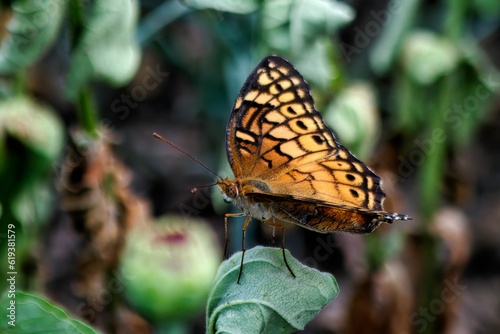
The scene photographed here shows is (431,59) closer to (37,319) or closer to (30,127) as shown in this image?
(30,127)

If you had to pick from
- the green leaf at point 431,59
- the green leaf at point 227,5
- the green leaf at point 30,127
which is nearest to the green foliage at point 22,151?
the green leaf at point 30,127

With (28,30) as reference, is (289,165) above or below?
below

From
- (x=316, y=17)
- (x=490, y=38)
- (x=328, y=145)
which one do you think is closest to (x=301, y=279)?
(x=328, y=145)

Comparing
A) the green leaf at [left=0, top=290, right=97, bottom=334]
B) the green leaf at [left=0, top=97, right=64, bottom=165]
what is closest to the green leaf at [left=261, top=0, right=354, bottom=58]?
the green leaf at [left=0, top=97, right=64, bottom=165]

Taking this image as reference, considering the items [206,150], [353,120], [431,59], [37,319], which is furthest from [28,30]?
[206,150]

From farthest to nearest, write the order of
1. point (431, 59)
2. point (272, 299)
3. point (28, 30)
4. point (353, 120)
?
point (431, 59), point (353, 120), point (28, 30), point (272, 299)

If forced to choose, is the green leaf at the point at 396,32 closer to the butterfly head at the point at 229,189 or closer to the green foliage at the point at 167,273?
the green foliage at the point at 167,273
